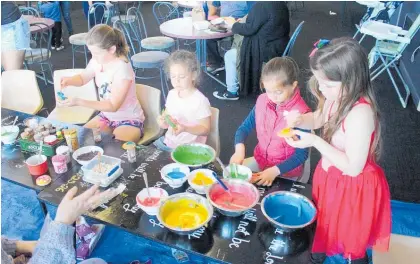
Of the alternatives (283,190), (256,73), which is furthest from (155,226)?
(256,73)

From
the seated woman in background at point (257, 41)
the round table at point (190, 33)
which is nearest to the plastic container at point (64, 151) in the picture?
the round table at point (190, 33)

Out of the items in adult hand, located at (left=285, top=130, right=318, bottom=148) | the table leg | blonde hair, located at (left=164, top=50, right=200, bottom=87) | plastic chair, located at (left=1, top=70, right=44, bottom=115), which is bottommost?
the table leg

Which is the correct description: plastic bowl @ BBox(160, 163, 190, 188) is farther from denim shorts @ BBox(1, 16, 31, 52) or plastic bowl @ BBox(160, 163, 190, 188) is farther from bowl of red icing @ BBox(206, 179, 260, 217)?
denim shorts @ BBox(1, 16, 31, 52)

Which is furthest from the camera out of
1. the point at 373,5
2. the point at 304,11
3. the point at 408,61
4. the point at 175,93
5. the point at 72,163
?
the point at 304,11

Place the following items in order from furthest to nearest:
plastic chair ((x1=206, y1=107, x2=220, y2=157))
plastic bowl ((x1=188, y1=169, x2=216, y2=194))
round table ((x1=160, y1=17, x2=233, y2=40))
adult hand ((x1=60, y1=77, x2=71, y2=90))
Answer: round table ((x1=160, y1=17, x2=233, y2=40)) < adult hand ((x1=60, y1=77, x2=71, y2=90)) < plastic chair ((x1=206, y1=107, x2=220, y2=157)) < plastic bowl ((x1=188, y1=169, x2=216, y2=194))

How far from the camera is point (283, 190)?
5.06 ft

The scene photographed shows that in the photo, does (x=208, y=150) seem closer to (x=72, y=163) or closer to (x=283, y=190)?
(x=283, y=190)

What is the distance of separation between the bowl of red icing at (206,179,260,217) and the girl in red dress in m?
0.26

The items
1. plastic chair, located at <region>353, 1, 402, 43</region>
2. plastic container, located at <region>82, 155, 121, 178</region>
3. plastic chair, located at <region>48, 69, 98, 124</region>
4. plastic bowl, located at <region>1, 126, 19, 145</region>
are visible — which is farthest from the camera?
plastic chair, located at <region>353, 1, 402, 43</region>

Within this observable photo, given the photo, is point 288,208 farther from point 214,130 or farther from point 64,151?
point 64,151

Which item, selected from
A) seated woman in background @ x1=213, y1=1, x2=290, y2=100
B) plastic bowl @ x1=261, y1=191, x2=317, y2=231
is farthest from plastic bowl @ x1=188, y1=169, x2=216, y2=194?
seated woman in background @ x1=213, y1=1, x2=290, y2=100

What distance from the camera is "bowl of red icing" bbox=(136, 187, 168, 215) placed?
56.1 inches

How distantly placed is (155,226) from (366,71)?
3.19 ft

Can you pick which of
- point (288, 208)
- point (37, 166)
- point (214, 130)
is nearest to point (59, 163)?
point (37, 166)
